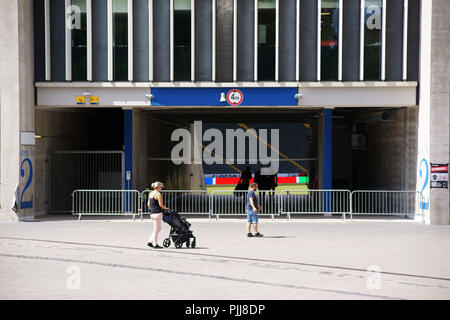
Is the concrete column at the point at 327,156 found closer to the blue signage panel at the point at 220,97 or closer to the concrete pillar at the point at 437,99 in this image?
the blue signage panel at the point at 220,97

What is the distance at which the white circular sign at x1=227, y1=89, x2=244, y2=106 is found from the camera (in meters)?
22.7

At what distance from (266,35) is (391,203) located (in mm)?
7539

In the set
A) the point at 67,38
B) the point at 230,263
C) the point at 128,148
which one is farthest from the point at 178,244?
the point at 67,38

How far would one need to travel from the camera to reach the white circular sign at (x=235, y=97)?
74.6 ft

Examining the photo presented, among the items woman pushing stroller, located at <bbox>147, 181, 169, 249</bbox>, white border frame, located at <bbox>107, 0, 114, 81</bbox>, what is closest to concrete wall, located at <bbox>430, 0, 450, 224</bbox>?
woman pushing stroller, located at <bbox>147, 181, 169, 249</bbox>

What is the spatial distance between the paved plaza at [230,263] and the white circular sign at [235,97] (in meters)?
4.83

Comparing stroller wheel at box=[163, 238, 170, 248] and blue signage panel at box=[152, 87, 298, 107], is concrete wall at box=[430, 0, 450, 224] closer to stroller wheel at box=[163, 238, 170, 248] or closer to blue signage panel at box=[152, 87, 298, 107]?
blue signage panel at box=[152, 87, 298, 107]

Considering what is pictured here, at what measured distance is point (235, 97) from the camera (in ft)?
74.7

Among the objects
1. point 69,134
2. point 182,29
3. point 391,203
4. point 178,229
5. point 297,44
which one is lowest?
point 391,203

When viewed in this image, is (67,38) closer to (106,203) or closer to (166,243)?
(106,203)

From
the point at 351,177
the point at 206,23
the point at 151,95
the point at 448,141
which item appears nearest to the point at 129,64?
the point at 151,95

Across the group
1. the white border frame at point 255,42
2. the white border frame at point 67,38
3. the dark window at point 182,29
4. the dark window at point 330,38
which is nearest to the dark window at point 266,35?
the white border frame at point 255,42

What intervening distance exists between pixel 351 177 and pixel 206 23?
12.2 meters

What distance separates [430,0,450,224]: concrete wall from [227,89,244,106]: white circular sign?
632 centimetres
